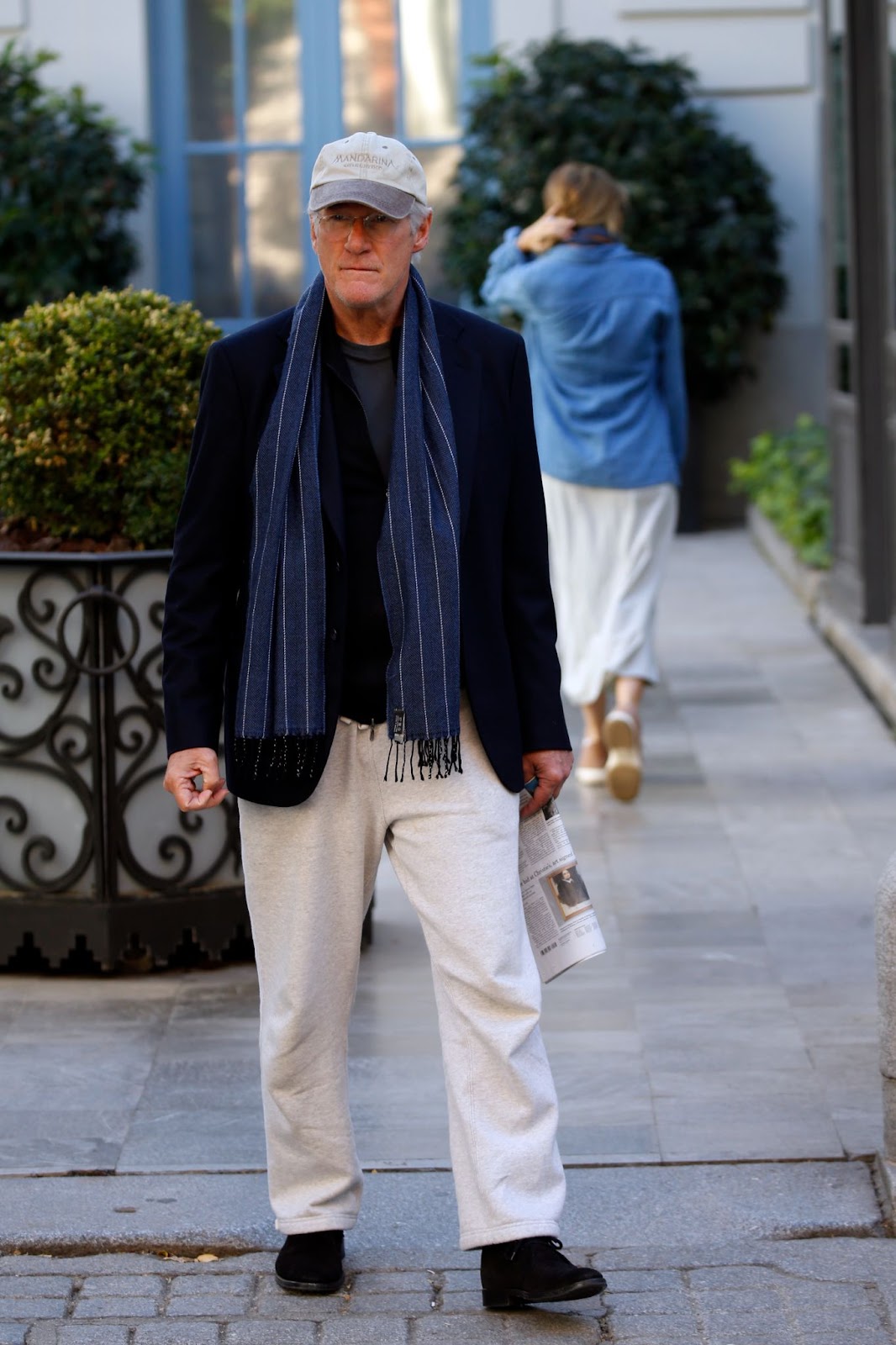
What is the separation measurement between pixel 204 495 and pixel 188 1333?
1.35 metres

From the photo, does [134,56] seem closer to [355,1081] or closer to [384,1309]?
[355,1081]

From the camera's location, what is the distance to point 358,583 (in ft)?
11.2

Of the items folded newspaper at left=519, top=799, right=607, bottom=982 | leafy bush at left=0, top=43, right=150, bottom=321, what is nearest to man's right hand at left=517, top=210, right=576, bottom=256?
folded newspaper at left=519, top=799, right=607, bottom=982

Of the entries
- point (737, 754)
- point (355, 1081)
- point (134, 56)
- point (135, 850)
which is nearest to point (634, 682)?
point (737, 754)

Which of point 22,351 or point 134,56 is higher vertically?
point 134,56

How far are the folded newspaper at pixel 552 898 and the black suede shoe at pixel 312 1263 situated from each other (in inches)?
22.8

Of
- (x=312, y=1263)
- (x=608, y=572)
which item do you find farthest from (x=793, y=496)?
(x=312, y=1263)

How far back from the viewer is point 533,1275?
3416mm

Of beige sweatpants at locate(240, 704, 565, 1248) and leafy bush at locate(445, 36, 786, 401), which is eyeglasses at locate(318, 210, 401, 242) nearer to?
beige sweatpants at locate(240, 704, 565, 1248)

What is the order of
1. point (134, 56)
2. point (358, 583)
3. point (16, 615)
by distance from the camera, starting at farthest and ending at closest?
point (134, 56)
point (16, 615)
point (358, 583)

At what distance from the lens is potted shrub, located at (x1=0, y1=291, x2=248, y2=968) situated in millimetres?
A: 5215

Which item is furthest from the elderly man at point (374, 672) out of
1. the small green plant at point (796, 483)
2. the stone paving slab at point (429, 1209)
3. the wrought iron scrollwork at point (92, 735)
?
the small green plant at point (796, 483)

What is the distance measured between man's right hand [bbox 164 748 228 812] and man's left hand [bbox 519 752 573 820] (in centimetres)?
51

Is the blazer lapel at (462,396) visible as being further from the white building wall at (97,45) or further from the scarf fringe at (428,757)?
the white building wall at (97,45)
